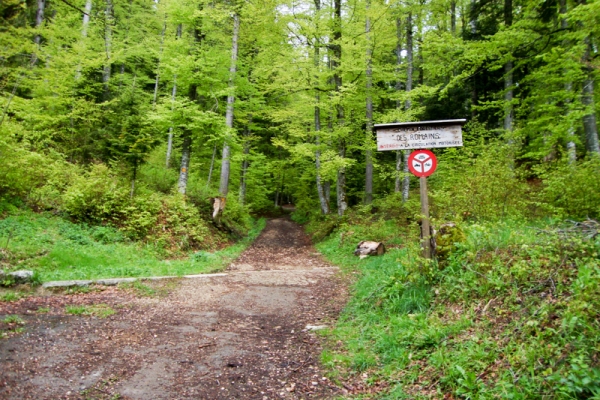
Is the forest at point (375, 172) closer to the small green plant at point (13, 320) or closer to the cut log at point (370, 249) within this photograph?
the cut log at point (370, 249)

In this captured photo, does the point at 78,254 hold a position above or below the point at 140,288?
above

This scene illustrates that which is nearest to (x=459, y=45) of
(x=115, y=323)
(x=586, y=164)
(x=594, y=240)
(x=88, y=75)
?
(x=586, y=164)

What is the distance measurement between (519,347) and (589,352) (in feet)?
1.75

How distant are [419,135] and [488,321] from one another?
313 cm

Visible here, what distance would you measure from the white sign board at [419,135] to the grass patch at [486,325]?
1.51 m

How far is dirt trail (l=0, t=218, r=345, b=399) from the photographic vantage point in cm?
371

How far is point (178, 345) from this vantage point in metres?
4.86

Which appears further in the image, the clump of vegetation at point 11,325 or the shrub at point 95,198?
the shrub at point 95,198

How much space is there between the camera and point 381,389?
11.8 feet

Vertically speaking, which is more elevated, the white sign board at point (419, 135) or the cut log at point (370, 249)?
the white sign board at point (419, 135)

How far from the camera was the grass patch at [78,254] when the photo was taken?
760 cm

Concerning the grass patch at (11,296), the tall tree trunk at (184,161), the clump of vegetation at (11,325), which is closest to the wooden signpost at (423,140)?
the clump of vegetation at (11,325)

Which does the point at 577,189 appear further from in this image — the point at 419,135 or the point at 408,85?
the point at 408,85

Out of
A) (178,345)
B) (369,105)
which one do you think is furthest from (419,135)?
(369,105)
